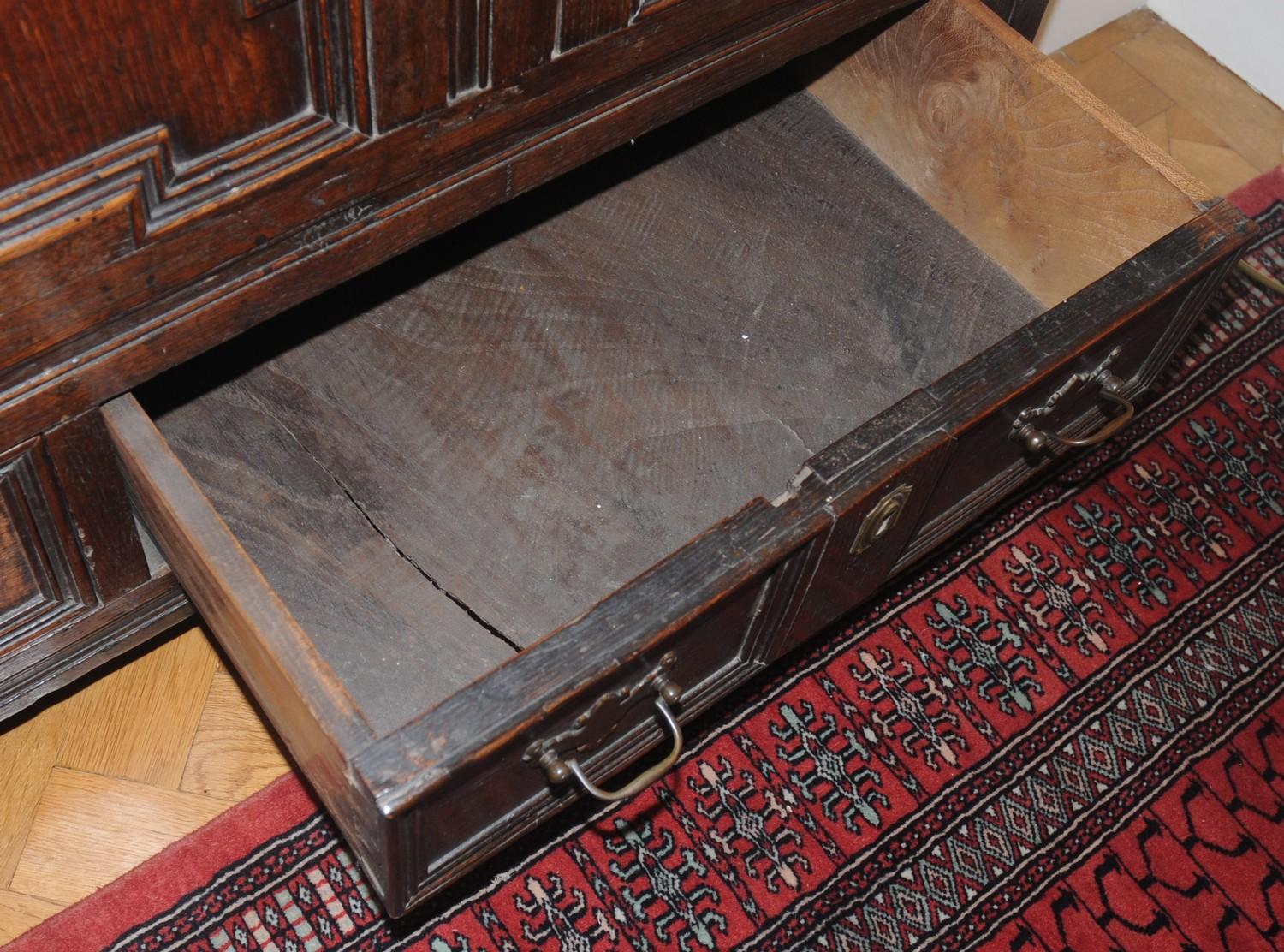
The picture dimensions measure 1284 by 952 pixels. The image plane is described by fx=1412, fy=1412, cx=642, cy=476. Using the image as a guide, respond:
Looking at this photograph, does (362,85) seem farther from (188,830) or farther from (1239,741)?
(1239,741)

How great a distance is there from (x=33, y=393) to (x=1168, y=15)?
59.8 inches

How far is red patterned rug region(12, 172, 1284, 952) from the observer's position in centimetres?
110

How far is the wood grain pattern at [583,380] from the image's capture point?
38.7 inches

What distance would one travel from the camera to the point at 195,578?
85cm

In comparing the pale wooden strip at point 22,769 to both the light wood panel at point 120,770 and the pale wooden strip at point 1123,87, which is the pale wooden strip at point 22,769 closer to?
the light wood panel at point 120,770

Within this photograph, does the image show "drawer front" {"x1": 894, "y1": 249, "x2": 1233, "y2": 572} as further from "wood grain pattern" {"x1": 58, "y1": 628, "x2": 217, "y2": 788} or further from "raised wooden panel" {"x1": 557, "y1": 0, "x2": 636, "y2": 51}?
"wood grain pattern" {"x1": 58, "y1": 628, "x2": 217, "y2": 788}

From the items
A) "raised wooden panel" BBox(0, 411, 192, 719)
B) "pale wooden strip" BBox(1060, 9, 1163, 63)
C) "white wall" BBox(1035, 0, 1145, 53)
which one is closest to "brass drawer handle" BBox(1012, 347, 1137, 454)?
"raised wooden panel" BBox(0, 411, 192, 719)

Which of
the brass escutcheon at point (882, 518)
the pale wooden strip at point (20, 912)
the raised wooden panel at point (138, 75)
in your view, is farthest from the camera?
the pale wooden strip at point (20, 912)

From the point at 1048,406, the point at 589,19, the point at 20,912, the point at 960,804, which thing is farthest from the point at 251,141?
the point at 960,804

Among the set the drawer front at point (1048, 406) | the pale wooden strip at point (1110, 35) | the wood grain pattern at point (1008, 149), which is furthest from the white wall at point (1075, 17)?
the drawer front at point (1048, 406)

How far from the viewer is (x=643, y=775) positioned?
83 centimetres

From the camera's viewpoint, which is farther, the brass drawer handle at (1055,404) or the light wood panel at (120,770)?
the light wood panel at (120,770)

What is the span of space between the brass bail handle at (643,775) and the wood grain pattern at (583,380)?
0.48 ft

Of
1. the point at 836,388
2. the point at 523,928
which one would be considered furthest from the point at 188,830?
the point at 836,388
